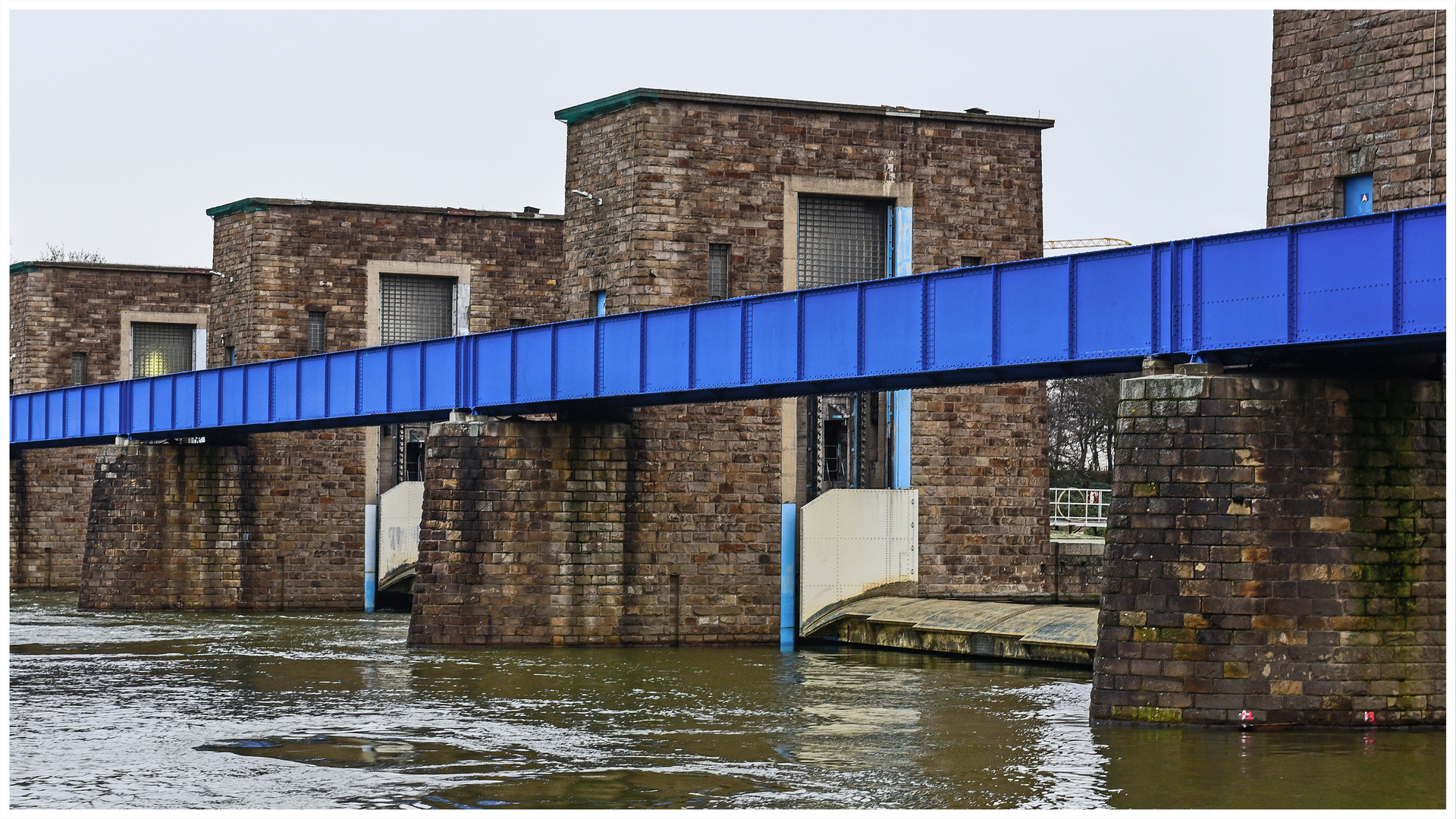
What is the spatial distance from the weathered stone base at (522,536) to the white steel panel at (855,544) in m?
3.29

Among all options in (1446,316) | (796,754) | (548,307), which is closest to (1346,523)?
(1446,316)

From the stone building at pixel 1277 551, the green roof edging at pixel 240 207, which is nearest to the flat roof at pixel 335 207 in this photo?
the green roof edging at pixel 240 207

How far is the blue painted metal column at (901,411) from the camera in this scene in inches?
1268

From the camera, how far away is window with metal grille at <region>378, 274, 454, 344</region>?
140 ft

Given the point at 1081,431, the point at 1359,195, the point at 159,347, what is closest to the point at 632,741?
the point at 1359,195

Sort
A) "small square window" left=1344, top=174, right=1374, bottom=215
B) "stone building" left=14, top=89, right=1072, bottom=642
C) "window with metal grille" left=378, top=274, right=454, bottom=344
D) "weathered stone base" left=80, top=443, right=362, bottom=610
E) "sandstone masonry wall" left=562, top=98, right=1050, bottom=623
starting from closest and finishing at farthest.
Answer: "small square window" left=1344, top=174, right=1374, bottom=215 < "stone building" left=14, top=89, right=1072, bottom=642 < "sandstone masonry wall" left=562, top=98, right=1050, bottom=623 < "weathered stone base" left=80, top=443, right=362, bottom=610 < "window with metal grille" left=378, top=274, right=454, bottom=344

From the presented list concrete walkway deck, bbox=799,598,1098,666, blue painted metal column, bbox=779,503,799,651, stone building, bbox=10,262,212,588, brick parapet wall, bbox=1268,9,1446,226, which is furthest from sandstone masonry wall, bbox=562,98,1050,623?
stone building, bbox=10,262,212,588

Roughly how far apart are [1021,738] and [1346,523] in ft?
12.7

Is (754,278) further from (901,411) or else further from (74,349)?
(74,349)

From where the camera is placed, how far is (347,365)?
33.7 m

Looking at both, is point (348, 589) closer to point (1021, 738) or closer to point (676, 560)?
point (676, 560)

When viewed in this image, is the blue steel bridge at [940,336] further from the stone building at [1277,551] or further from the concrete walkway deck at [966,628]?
the concrete walkway deck at [966,628]

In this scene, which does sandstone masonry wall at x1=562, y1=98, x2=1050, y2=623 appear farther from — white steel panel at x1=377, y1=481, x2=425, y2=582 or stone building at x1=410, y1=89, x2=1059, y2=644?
white steel panel at x1=377, y1=481, x2=425, y2=582

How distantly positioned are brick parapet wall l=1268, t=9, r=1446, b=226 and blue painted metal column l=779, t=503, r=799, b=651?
10.3m
